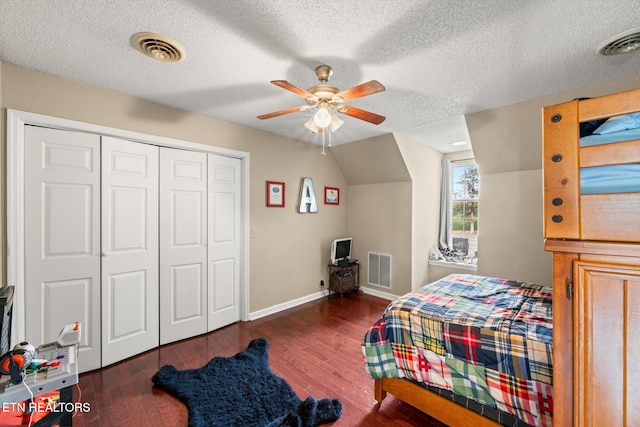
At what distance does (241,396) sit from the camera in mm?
2000

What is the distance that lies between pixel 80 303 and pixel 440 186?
500 centimetres

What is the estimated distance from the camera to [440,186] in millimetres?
4660

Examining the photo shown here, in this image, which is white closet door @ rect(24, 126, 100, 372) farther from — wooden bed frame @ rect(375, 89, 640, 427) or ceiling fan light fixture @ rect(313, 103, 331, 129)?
wooden bed frame @ rect(375, 89, 640, 427)

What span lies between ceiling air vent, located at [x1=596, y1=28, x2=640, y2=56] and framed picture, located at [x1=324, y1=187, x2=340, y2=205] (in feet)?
10.6

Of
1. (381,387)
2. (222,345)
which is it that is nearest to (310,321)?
(222,345)

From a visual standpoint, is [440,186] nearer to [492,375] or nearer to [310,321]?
[310,321]

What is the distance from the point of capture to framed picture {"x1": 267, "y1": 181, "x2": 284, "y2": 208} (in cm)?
356

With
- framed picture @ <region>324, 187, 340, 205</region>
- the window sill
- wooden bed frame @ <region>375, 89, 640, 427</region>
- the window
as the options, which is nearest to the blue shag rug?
wooden bed frame @ <region>375, 89, 640, 427</region>

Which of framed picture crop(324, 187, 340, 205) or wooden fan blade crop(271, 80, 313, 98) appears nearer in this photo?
wooden fan blade crop(271, 80, 313, 98)

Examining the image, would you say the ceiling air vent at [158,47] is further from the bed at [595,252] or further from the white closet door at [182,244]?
the bed at [595,252]

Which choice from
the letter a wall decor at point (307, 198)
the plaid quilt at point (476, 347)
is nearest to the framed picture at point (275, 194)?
the letter a wall decor at point (307, 198)

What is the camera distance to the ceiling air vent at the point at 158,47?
161 centimetres

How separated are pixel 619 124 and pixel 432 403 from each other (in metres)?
1.75

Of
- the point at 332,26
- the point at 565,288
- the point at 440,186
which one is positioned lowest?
the point at 565,288
